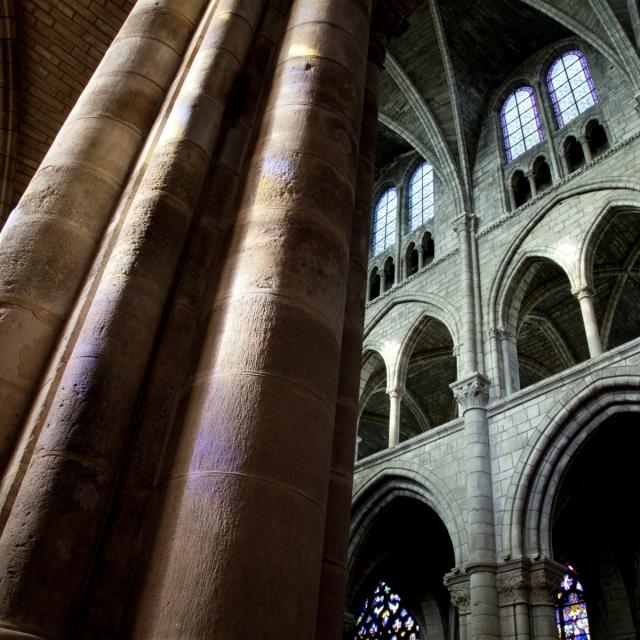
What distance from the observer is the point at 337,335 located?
2498 millimetres

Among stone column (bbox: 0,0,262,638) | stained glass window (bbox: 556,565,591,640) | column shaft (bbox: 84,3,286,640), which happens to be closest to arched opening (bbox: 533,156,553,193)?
stained glass window (bbox: 556,565,591,640)

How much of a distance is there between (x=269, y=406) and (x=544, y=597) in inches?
309

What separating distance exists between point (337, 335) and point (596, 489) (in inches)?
446

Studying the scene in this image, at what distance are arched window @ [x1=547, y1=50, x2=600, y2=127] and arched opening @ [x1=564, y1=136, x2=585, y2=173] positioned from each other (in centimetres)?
64

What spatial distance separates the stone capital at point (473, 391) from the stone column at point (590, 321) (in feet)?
5.83

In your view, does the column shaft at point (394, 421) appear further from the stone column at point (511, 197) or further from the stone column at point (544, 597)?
the stone column at point (511, 197)

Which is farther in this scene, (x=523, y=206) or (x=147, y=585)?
(x=523, y=206)

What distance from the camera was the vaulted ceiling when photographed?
15.2 m

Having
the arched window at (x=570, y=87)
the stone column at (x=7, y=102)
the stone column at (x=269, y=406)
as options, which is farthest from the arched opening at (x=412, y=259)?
the stone column at (x=269, y=406)

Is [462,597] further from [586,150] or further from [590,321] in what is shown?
[586,150]

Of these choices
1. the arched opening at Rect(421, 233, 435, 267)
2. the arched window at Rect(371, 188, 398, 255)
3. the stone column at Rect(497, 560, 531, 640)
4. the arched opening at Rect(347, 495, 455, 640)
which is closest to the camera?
the stone column at Rect(497, 560, 531, 640)

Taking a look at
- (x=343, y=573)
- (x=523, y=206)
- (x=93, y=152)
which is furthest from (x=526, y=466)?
(x=93, y=152)

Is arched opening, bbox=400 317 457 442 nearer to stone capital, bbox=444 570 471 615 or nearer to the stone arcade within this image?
stone capital, bbox=444 570 471 615

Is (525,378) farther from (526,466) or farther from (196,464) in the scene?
(196,464)
